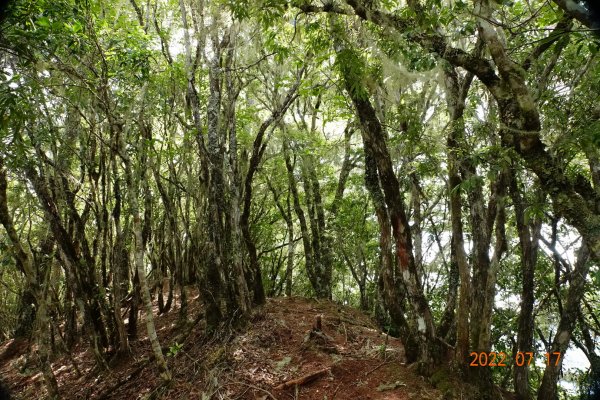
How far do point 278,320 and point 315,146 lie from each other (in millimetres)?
5318

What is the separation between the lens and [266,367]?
21.6 ft

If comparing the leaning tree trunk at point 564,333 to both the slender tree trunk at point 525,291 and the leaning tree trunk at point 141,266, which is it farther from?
the leaning tree trunk at point 141,266

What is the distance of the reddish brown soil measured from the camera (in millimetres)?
Result: 5848

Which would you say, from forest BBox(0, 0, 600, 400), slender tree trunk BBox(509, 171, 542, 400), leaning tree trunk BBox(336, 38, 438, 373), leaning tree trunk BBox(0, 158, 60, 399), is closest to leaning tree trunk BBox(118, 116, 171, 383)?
forest BBox(0, 0, 600, 400)

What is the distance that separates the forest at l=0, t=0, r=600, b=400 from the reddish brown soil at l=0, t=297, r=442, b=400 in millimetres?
82

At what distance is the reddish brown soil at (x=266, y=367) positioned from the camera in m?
5.85

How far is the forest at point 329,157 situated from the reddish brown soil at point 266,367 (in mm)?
82

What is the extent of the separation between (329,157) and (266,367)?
7806 millimetres

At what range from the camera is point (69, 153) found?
857 centimetres

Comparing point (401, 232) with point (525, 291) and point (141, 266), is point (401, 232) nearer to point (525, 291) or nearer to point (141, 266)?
point (525, 291)

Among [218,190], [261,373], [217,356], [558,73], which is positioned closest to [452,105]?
[558,73]
